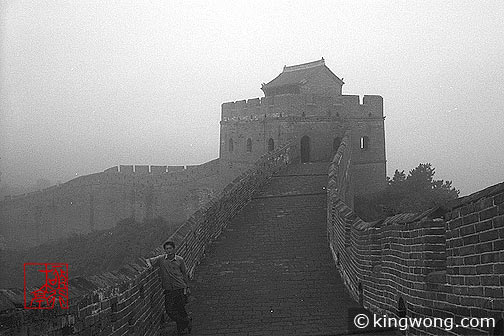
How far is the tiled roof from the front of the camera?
29.7 metres

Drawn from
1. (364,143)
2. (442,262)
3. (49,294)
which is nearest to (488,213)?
(442,262)

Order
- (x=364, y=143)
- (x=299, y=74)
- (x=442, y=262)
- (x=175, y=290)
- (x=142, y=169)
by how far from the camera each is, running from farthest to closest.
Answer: (x=142, y=169), (x=299, y=74), (x=364, y=143), (x=175, y=290), (x=442, y=262)

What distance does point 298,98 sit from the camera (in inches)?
1036

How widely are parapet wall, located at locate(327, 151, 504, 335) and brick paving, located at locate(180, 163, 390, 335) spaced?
1.10m

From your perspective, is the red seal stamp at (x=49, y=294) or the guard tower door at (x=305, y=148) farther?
the guard tower door at (x=305, y=148)

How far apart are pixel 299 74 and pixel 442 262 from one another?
1060 inches

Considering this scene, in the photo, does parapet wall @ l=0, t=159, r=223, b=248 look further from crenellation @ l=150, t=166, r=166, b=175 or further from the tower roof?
the tower roof

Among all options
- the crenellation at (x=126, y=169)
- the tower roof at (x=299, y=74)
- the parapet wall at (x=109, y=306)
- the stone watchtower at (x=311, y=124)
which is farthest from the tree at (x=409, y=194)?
the crenellation at (x=126, y=169)

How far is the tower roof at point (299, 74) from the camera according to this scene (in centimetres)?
2968

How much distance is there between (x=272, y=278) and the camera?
9688 millimetres

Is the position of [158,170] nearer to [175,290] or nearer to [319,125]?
[319,125]

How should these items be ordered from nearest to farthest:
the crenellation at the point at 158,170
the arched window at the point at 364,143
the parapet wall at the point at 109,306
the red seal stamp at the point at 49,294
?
the parapet wall at the point at 109,306
the red seal stamp at the point at 49,294
the arched window at the point at 364,143
the crenellation at the point at 158,170

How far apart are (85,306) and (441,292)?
3169 millimetres

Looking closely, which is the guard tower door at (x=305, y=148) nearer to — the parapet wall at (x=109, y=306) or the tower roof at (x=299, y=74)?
the tower roof at (x=299, y=74)
